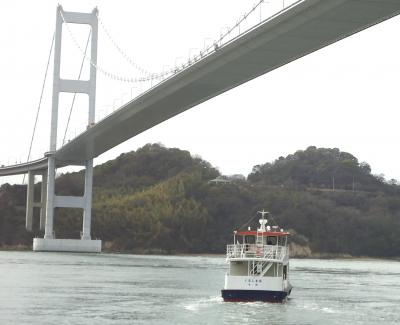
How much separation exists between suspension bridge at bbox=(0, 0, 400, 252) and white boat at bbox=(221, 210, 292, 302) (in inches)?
316

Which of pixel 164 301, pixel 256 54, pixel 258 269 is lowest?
A: pixel 164 301

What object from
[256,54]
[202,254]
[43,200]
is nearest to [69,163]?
[43,200]

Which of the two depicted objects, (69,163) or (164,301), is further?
(69,163)

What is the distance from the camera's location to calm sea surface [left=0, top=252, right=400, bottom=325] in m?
30.6

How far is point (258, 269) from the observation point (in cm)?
→ 3528

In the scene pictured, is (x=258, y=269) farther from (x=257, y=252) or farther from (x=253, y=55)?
(x=253, y=55)

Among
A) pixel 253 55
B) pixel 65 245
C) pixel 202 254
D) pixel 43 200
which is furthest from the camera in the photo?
pixel 202 254

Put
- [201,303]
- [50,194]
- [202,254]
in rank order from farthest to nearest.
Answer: [202,254] < [50,194] < [201,303]

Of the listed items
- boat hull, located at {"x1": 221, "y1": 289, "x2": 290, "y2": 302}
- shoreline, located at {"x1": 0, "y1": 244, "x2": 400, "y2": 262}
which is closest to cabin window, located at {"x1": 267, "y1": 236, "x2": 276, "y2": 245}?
boat hull, located at {"x1": 221, "y1": 289, "x2": 290, "y2": 302}

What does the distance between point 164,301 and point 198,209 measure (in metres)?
81.5

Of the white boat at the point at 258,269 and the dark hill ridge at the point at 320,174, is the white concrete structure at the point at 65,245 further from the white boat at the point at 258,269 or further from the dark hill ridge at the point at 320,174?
the dark hill ridge at the point at 320,174

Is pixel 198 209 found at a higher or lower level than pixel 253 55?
lower

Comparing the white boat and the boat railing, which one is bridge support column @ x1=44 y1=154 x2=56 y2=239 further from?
the boat railing

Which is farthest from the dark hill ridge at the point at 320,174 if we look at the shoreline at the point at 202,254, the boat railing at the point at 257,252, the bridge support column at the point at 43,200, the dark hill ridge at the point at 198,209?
the boat railing at the point at 257,252
